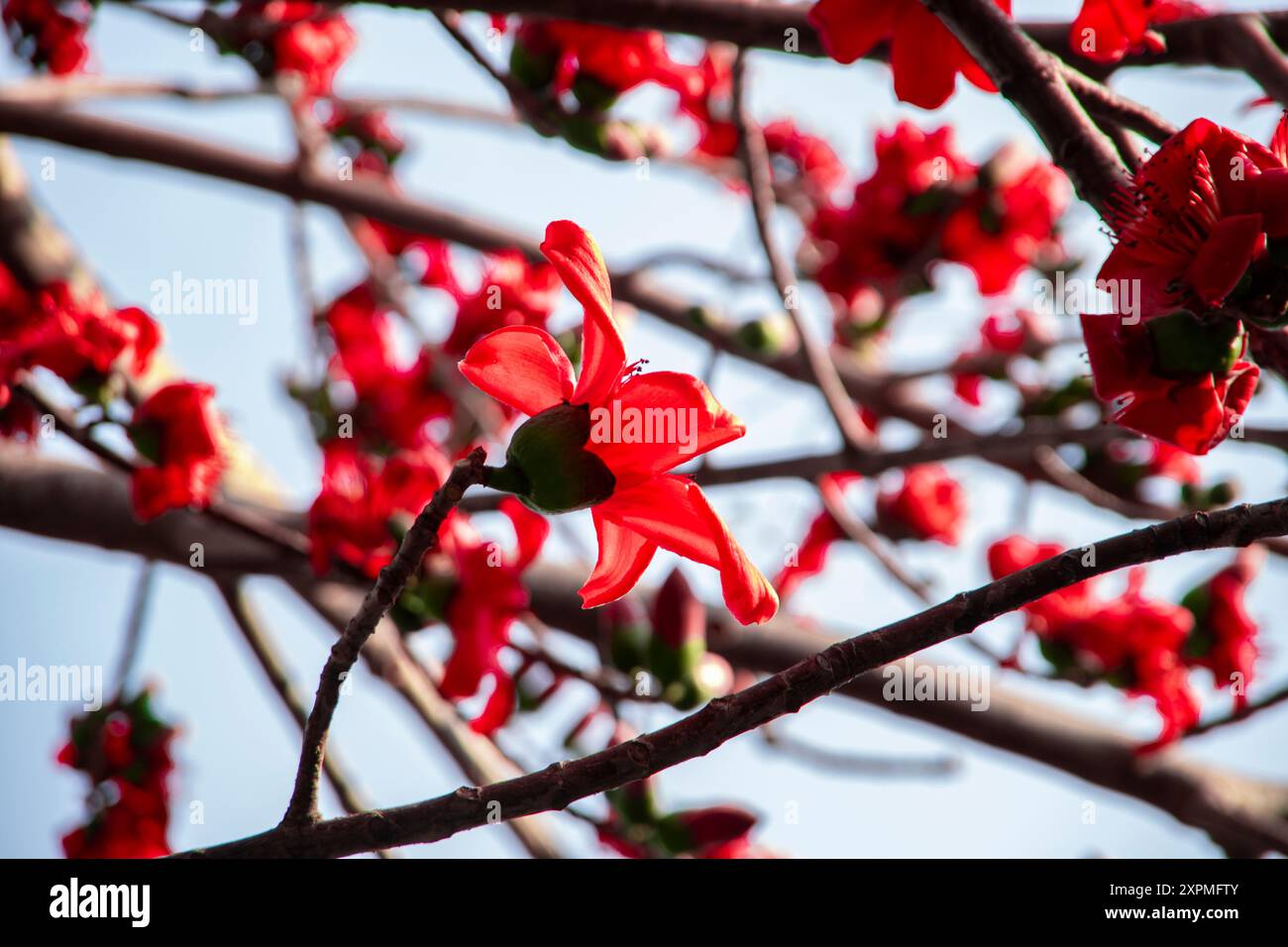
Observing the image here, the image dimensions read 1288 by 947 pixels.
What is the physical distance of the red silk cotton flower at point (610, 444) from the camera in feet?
2.52

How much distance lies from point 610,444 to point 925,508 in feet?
6.17

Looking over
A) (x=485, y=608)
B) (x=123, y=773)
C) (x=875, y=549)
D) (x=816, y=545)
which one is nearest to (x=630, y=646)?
(x=485, y=608)

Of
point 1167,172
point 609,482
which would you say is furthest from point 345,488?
point 1167,172

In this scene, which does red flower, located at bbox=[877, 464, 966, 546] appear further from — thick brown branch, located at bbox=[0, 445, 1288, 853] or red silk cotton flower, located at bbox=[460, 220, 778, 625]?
red silk cotton flower, located at bbox=[460, 220, 778, 625]

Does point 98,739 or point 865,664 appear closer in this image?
point 865,664

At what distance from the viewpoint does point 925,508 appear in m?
2.57

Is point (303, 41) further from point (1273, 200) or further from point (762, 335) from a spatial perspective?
point (1273, 200)

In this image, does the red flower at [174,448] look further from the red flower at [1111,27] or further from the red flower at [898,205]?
the red flower at [898,205]

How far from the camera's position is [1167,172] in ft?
2.60

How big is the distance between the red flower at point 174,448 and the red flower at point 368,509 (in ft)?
0.48

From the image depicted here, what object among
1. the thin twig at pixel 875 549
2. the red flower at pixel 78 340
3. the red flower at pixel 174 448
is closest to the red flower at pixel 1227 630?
the thin twig at pixel 875 549

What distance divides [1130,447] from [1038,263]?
2.02 feet
